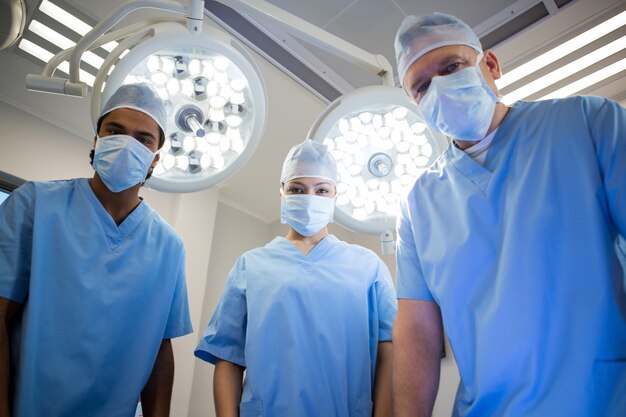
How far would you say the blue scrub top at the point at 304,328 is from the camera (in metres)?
1.11

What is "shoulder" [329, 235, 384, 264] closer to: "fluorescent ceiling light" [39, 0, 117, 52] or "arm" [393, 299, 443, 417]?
"arm" [393, 299, 443, 417]

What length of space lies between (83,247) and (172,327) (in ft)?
1.17

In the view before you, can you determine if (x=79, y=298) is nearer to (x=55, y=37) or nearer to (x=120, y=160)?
(x=120, y=160)

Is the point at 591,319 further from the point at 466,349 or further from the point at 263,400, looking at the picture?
the point at 263,400

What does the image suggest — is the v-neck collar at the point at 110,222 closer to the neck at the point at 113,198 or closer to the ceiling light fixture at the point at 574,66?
the neck at the point at 113,198

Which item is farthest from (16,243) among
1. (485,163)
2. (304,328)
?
(485,163)

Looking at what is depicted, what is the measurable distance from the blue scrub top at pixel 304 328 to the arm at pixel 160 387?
117 mm

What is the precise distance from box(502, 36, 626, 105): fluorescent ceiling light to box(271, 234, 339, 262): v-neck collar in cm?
114

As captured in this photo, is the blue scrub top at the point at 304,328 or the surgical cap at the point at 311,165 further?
the surgical cap at the point at 311,165

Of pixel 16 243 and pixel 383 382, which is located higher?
pixel 16 243

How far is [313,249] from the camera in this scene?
1.36 metres

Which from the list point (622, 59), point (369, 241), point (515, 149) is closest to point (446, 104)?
point (515, 149)

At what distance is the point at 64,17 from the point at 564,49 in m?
1.96

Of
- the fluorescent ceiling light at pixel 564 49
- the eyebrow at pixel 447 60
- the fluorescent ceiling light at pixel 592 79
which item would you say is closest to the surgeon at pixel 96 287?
the eyebrow at pixel 447 60
